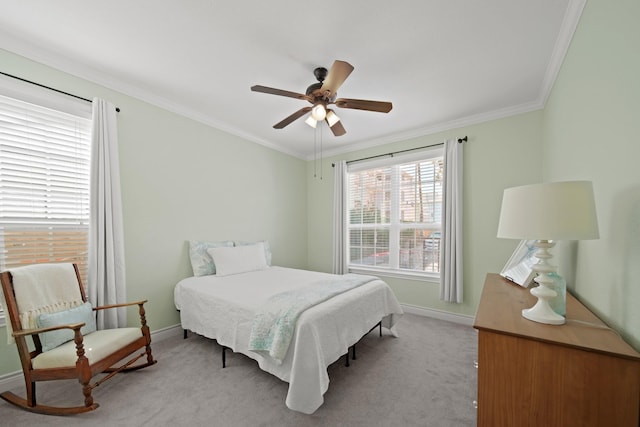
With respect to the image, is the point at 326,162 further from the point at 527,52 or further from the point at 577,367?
the point at 577,367

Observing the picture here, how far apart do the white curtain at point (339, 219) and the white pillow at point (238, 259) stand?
1.30m

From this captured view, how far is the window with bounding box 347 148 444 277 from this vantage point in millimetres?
3564

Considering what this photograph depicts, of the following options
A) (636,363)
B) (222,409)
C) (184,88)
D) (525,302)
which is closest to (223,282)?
(222,409)

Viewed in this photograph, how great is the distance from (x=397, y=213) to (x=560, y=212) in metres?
2.87

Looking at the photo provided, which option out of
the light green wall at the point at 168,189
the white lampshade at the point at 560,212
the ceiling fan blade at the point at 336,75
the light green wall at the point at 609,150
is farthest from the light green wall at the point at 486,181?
the light green wall at the point at 168,189

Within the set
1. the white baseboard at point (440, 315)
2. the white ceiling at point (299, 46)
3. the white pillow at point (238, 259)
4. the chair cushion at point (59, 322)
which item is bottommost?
the white baseboard at point (440, 315)

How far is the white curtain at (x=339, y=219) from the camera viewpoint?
13.9 ft

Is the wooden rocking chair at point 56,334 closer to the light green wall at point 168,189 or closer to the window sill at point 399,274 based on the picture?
the light green wall at point 168,189

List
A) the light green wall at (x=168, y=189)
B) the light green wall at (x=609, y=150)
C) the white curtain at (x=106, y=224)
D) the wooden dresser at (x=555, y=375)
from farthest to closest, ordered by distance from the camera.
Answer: the light green wall at (x=168, y=189), the white curtain at (x=106, y=224), the light green wall at (x=609, y=150), the wooden dresser at (x=555, y=375)

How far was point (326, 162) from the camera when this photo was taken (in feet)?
15.1

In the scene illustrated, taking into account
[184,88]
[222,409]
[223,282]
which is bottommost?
[222,409]

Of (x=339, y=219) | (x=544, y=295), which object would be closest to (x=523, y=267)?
(x=544, y=295)

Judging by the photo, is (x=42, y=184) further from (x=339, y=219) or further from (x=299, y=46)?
(x=339, y=219)

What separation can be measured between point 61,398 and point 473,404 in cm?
299
